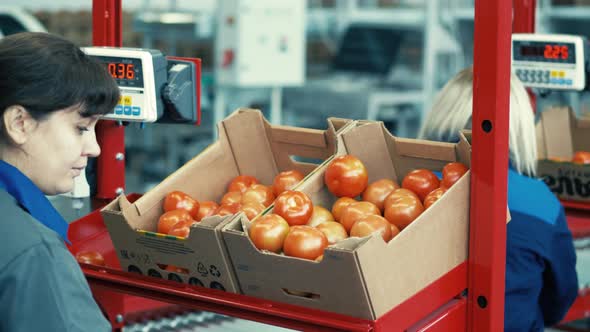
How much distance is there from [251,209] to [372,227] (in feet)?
1.06

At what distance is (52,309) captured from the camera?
1.39 m

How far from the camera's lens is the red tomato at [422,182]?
2072 millimetres

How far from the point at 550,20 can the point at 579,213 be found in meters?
6.79

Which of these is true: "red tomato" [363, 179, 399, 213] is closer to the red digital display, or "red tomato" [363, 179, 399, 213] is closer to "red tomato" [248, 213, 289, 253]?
"red tomato" [248, 213, 289, 253]

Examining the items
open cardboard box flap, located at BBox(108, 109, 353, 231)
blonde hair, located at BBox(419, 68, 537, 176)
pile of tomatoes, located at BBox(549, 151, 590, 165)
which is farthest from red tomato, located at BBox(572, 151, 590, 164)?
open cardboard box flap, located at BBox(108, 109, 353, 231)

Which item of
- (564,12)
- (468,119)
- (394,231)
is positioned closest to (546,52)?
(468,119)

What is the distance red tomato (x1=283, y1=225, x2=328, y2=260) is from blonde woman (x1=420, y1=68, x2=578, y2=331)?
68 centimetres

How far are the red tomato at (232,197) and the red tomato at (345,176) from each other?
25cm

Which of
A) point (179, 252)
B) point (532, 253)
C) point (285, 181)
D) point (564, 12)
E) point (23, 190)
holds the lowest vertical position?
point (532, 253)

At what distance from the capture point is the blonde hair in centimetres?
238

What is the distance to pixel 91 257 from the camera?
228cm

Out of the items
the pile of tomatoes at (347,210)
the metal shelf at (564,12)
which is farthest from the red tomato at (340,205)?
the metal shelf at (564,12)

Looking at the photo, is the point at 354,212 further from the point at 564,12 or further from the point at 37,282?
the point at 564,12

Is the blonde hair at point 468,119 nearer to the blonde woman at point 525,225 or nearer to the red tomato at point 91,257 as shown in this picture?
the blonde woman at point 525,225
